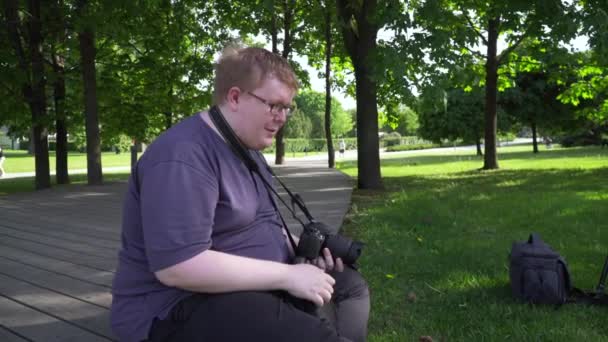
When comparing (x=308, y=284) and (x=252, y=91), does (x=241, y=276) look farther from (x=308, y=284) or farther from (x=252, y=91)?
(x=252, y=91)

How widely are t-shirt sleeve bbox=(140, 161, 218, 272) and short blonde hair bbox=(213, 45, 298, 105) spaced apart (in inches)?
16.9

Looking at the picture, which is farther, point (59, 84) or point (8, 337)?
point (59, 84)

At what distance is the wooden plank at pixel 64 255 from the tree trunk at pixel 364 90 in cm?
832

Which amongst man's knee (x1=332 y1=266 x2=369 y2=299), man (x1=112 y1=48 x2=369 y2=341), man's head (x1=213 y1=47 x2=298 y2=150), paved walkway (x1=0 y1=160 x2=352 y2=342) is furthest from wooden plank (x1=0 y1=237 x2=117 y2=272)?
man's head (x1=213 y1=47 x2=298 y2=150)

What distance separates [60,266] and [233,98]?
3.88 m

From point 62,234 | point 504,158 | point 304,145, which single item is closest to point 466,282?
point 62,234

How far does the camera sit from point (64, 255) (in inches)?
223

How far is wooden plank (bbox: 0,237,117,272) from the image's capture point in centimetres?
524

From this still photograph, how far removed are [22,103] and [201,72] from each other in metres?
5.41

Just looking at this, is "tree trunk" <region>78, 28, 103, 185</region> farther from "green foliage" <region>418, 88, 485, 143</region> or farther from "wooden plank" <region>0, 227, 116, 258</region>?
"green foliage" <region>418, 88, 485, 143</region>

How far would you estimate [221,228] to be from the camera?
80.3 inches

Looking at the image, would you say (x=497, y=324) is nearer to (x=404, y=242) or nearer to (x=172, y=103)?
(x=404, y=242)

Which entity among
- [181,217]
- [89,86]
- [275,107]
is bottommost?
[181,217]

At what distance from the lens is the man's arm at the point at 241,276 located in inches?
72.2
